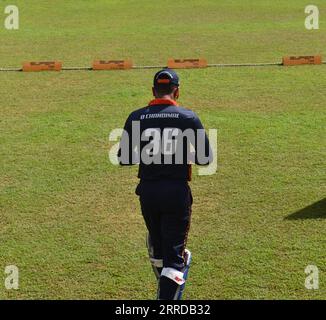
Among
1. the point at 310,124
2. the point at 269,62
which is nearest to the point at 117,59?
the point at 269,62

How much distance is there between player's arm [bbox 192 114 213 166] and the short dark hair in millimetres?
397

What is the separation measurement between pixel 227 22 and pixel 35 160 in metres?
19.7

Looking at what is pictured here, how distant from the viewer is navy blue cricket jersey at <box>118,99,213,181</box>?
5.70 meters

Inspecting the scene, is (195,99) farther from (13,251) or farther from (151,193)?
(151,193)

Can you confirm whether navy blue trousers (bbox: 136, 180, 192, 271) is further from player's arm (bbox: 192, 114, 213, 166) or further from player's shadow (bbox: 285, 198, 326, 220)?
player's shadow (bbox: 285, 198, 326, 220)

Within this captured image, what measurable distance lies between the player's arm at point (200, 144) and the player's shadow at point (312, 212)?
3320 mm

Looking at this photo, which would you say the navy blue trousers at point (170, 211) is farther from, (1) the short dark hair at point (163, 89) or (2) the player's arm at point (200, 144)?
(1) the short dark hair at point (163, 89)

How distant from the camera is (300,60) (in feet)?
61.8

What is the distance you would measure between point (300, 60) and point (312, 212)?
11.2m

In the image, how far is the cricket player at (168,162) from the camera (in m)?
5.71

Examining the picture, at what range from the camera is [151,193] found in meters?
5.76

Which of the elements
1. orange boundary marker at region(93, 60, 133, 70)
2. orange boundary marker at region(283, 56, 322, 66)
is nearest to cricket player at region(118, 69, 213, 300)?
orange boundary marker at region(93, 60, 133, 70)

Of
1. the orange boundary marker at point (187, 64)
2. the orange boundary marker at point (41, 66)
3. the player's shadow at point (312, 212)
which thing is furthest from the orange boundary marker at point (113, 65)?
the player's shadow at point (312, 212)

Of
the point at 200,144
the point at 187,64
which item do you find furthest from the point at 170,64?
the point at 200,144
